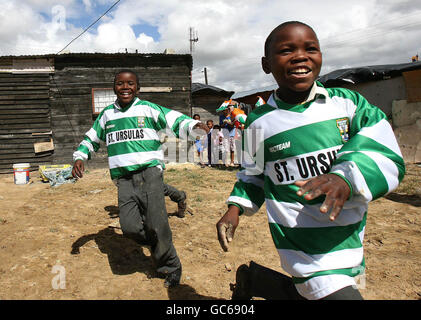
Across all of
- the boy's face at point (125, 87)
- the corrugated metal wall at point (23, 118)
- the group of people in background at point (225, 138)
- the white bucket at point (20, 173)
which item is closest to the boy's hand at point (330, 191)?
the boy's face at point (125, 87)

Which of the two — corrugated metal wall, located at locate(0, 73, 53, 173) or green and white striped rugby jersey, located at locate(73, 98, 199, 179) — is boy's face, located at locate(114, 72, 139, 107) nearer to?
green and white striped rugby jersey, located at locate(73, 98, 199, 179)

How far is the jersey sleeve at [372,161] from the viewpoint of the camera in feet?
4.21

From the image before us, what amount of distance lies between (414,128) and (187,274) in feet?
31.6

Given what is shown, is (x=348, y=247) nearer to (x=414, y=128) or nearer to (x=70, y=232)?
(x=70, y=232)

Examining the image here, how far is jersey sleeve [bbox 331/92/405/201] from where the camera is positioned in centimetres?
128

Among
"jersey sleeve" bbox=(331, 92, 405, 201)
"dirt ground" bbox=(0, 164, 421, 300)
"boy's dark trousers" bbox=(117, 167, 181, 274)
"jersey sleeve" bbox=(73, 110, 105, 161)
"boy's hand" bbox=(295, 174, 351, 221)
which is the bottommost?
"dirt ground" bbox=(0, 164, 421, 300)

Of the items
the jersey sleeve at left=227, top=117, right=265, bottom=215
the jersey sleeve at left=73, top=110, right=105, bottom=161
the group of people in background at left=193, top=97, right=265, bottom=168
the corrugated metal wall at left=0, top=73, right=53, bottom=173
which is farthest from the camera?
the corrugated metal wall at left=0, top=73, right=53, bottom=173

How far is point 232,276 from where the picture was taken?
3473 mm

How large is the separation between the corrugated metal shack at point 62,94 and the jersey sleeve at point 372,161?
11799mm

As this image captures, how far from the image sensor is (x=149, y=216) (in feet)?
10.8

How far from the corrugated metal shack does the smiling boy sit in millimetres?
9543

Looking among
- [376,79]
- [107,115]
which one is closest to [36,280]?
[107,115]

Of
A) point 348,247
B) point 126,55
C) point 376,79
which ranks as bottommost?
point 348,247

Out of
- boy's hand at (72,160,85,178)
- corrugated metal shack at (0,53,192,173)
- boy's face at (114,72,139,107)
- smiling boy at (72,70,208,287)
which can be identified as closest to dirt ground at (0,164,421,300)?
smiling boy at (72,70,208,287)
